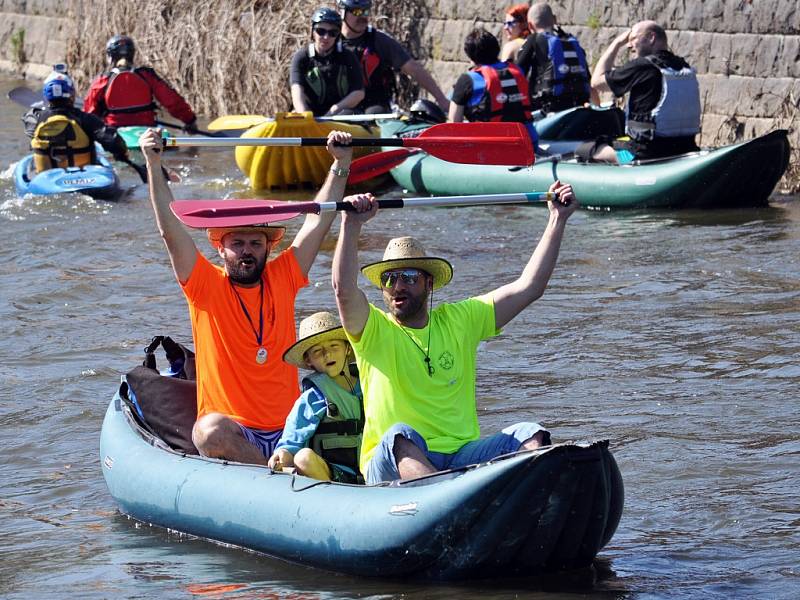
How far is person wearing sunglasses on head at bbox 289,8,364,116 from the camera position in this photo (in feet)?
44.9

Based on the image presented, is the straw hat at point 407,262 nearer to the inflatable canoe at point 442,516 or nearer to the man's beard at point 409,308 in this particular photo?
the man's beard at point 409,308

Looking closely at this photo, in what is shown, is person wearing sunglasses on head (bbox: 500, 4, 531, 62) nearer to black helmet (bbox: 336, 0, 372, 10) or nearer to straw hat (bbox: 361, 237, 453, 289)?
black helmet (bbox: 336, 0, 372, 10)

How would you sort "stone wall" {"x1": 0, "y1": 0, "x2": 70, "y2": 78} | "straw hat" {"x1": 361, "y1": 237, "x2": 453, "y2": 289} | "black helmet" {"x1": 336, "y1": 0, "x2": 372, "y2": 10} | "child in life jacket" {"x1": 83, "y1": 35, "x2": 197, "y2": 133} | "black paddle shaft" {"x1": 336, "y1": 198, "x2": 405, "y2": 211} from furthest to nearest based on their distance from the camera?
"stone wall" {"x1": 0, "y1": 0, "x2": 70, "y2": 78} → "child in life jacket" {"x1": 83, "y1": 35, "x2": 197, "y2": 133} → "black helmet" {"x1": 336, "y1": 0, "x2": 372, "y2": 10} → "straw hat" {"x1": 361, "y1": 237, "x2": 453, "y2": 289} → "black paddle shaft" {"x1": 336, "y1": 198, "x2": 405, "y2": 211}

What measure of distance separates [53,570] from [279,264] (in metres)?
1.50

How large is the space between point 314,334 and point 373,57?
8.83m

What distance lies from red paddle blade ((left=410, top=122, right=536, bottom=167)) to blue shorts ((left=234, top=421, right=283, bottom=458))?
1.64 m

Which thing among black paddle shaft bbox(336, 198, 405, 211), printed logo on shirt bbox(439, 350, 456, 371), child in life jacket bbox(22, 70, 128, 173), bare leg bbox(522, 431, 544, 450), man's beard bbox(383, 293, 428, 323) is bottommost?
child in life jacket bbox(22, 70, 128, 173)

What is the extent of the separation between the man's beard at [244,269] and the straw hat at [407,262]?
0.67m

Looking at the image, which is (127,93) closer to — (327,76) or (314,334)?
(327,76)

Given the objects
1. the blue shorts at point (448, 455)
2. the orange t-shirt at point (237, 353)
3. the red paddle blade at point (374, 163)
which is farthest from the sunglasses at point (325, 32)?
the blue shorts at point (448, 455)

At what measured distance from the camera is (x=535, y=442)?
525 cm

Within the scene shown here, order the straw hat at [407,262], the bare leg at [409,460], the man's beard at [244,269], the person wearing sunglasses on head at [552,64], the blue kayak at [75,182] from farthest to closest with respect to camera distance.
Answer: the person wearing sunglasses on head at [552,64], the blue kayak at [75,182], the man's beard at [244,269], the straw hat at [407,262], the bare leg at [409,460]

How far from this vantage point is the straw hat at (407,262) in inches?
215

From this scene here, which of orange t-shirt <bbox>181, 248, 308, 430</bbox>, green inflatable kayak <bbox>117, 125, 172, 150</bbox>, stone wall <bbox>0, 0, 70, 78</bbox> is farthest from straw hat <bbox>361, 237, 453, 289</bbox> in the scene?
stone wall <bbox>0, 0, 70, 78</bbox>
